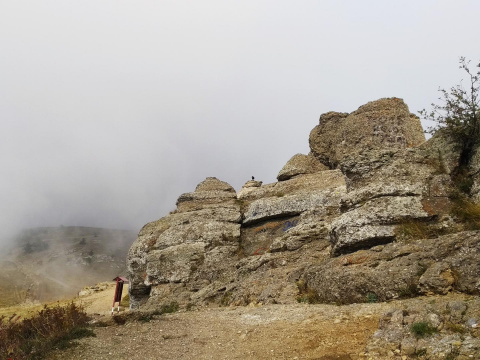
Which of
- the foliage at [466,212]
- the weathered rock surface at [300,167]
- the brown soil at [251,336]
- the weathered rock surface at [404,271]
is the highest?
the weathered rock surface at [300,167]

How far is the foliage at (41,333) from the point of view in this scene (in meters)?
9.20

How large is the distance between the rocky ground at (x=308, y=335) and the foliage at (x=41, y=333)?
451mm

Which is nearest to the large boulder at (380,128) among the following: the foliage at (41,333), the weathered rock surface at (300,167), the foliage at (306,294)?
the weathered rock surface at (300,167)

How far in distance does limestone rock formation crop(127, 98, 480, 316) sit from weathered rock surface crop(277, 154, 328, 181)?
0.32 ft

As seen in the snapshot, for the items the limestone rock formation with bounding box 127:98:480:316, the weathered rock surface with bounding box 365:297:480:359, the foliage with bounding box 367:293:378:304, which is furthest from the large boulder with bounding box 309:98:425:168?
the weathered rock surface with bounding box 365:297:480:359

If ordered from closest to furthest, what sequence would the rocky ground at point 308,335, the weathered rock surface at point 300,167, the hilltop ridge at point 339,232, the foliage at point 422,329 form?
the rocky ground at point 308,335, the foliage at point 422,329, the hilltop ridge at point 339,232, the weathered rock surface at point 300,167

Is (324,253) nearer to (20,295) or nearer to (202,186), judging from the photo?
(202,186)

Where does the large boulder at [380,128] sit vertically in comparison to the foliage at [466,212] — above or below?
above

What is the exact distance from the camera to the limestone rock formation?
12.0 meters

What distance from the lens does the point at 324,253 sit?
734 inches

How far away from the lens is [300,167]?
1305 inches

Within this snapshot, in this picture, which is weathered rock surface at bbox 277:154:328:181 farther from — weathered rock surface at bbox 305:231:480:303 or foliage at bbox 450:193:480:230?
weathered rock surface at bbox 305:231:480:303

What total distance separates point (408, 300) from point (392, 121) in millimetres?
19875

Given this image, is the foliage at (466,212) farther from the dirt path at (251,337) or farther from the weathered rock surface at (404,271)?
the dirt path at (251,337)
